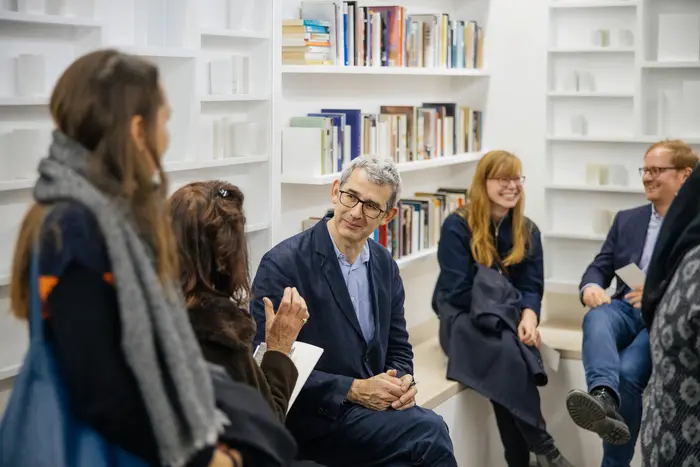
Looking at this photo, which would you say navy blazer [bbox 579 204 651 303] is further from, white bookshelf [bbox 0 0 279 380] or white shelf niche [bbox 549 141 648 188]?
white bookshelf [bbox 0 0 279 380]

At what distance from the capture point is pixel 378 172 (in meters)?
3.01

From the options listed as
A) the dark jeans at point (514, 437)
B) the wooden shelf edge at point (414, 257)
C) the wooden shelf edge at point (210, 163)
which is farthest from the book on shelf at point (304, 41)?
the dark jeans at point (514, 437)

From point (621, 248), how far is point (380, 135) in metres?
1.21

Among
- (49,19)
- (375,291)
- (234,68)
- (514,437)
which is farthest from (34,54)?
(514,437)

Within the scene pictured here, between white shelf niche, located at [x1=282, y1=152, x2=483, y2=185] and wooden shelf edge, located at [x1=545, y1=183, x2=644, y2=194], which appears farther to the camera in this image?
wooden shelf edge, located at [x1=545, y1=183, x2=644, y2=194]

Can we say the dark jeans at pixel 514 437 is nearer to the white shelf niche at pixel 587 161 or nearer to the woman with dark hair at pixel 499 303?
the woman with dark hair at pixel 499 303

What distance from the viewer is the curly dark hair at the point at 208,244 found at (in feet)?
6.02

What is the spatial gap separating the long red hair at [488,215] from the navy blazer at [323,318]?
1.25 meters

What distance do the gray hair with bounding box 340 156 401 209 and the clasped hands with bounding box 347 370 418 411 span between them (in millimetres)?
534

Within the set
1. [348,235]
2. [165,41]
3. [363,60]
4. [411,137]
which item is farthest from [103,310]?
[411,137]

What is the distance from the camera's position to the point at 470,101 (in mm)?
5715

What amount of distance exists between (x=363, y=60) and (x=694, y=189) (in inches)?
96.5

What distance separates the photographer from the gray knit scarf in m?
1.31

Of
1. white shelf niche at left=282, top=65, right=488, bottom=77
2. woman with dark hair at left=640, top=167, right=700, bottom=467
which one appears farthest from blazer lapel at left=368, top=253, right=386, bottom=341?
white shelf niche at left=282, top=65, right=488, bottom=77
